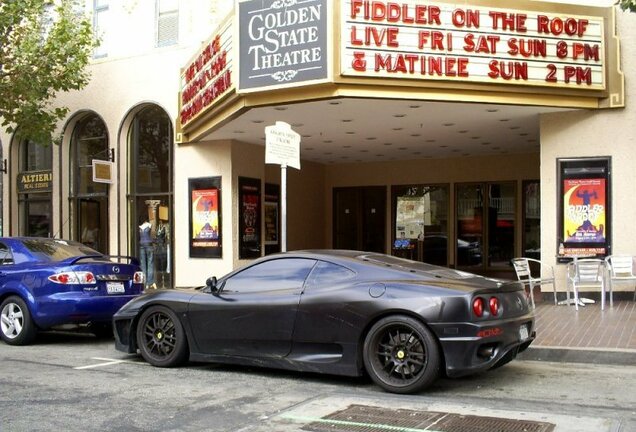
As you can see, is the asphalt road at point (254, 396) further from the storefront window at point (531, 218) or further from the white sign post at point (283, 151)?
the storefront window at point (531, 218)

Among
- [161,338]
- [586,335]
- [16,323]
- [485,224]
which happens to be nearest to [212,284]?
[161,338]

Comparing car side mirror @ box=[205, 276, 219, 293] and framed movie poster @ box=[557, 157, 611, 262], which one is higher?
framed movie poster @ box=[557, 157, 611, 262]

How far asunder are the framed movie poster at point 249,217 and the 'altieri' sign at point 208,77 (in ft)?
6.72

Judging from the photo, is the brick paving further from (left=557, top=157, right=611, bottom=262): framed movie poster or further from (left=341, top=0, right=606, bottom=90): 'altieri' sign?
(left=341, top=0, right=606, bottom=90): 'altieri' sign

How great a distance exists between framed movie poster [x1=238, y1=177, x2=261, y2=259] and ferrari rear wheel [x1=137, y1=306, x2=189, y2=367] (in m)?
7.91

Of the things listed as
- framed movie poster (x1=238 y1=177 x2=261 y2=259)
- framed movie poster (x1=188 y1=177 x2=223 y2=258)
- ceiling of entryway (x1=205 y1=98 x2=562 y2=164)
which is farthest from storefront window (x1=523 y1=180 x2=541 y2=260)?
framed movie poster (x1=188 y1=177 x2=223 y2=258)

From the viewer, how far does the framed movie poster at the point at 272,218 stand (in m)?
17.1

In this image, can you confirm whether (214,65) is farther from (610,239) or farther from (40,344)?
(610,239)

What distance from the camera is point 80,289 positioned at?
9.23 meters

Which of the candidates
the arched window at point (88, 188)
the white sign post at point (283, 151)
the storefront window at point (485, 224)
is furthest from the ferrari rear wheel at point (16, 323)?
the storefront window at point (485, 224)

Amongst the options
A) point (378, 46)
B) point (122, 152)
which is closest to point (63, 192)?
point (122, 152)

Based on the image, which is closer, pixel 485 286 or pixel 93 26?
pixel 485 286

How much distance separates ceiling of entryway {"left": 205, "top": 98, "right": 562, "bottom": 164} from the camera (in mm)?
12305

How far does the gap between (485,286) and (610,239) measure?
7070 mm
